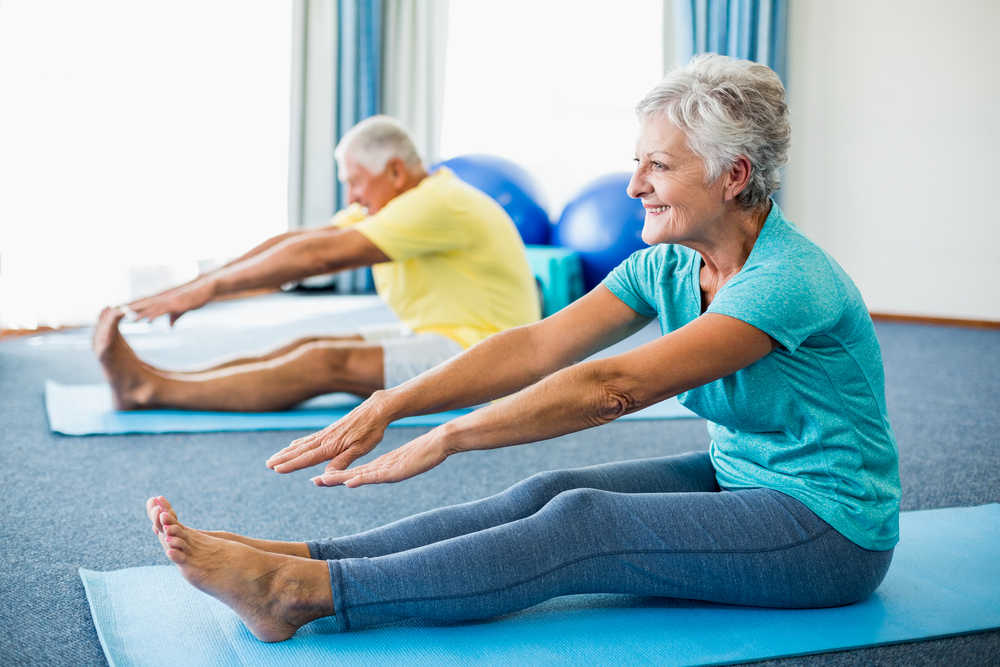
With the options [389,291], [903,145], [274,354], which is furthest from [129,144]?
[903,145]

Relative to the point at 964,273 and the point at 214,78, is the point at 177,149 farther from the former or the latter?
the point at 964,273

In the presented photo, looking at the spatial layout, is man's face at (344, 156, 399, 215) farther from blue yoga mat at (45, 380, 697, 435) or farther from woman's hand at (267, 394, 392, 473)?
woman's hand at (267, 394, 392, 473)

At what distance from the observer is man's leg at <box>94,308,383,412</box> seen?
2.71 metres

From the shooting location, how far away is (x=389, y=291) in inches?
116

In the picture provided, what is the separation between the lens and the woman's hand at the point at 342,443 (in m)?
1.24

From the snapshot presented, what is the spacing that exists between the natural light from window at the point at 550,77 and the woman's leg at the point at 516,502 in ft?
14.8

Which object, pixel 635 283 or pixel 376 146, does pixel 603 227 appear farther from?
pixel 635 283

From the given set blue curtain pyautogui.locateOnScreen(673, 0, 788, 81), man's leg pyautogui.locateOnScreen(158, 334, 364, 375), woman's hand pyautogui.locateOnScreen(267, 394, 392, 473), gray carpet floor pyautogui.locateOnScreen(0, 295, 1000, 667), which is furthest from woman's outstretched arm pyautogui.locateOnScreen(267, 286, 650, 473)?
Result: blue curtain pyautogui.locateOnScreen(673, 0, 788, 81)

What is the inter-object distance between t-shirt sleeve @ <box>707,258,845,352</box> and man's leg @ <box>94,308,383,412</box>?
5.38 feet

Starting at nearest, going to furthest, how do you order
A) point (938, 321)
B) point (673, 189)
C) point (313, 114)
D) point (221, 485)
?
point (673, 189), point (221, 485), point (938, 321), point (313, 114)

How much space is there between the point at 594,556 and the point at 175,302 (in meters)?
1.52

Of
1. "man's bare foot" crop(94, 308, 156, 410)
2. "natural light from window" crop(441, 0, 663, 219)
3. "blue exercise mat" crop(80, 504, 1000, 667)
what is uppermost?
"natural light from window" crop(441, 0, 663, 219)

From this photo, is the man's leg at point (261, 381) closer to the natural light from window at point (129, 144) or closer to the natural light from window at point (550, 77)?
the natural light from window at point (129, 144)

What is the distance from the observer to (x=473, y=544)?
4.14 ft
